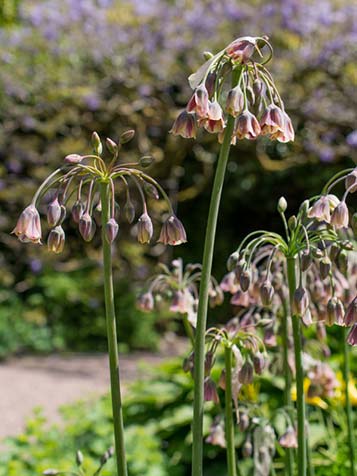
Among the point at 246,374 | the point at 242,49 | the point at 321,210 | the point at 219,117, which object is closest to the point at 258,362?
the point at 246,374

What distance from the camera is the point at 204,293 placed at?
4.56ft

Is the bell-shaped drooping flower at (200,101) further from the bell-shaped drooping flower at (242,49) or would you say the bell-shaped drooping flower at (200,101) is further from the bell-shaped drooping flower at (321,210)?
the bell-shaped drooping flower at (321,210)

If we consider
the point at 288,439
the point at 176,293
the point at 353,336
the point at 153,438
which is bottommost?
the point at 153,438

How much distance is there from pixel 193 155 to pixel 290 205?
1352 millimetres

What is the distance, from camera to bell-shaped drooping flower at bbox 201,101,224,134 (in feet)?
4.59

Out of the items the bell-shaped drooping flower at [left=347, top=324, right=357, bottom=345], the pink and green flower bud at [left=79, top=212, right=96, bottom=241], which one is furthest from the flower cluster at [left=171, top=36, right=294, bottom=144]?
the bell-shaped drooping flower at [left=347, top=324, right=357, bottom=345]

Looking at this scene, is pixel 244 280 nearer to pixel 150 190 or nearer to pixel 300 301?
pixel 300 301

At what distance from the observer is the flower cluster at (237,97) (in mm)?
1369

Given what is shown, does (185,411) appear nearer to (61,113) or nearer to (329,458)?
(329,458)

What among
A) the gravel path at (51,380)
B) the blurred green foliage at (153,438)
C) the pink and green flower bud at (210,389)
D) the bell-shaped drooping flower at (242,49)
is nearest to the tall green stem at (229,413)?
the pink and green flower bud at (210,389)

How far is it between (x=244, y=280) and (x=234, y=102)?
37 cm

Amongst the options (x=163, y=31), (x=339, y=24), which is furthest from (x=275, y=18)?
(x=163, y=31)

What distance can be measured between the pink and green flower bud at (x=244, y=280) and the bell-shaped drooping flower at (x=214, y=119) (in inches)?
11.5

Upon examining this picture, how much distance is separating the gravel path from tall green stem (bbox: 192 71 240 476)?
4286mm
